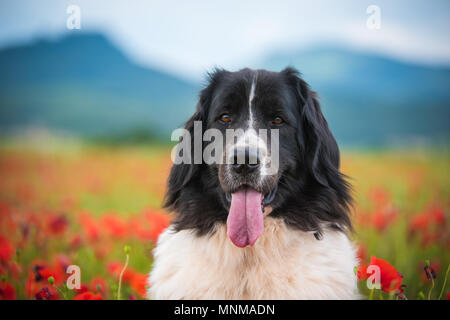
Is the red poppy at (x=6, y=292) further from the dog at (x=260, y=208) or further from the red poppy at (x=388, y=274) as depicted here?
the red poppy at (x=388, y=274)

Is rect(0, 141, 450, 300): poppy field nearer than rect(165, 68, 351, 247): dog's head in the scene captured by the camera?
No

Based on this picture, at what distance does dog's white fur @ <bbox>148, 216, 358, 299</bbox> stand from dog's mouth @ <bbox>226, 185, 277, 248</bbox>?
275mm

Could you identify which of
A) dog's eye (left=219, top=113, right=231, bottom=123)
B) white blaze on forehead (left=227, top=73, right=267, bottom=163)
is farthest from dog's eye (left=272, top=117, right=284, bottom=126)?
dog's eye (left=219, top=113, right=231, bottom=123)

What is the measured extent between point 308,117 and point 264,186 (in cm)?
83

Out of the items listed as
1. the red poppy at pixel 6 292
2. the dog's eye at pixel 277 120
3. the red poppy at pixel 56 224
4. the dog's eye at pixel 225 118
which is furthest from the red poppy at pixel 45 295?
the dog's eye at pixel 277 120

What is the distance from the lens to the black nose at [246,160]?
2.68 metres

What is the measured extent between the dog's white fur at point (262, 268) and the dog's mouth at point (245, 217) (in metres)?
0.27

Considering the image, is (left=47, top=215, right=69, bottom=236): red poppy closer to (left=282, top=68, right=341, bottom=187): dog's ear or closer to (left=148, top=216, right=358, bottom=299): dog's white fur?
(left=148, top=216, right=358, bottom=299): dog's white fur

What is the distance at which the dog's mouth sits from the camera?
272cm

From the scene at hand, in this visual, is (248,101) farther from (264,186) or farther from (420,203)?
(420,203)

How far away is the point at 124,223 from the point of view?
4965 mm

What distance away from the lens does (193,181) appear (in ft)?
11.0

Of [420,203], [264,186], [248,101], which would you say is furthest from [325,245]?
[420,203]

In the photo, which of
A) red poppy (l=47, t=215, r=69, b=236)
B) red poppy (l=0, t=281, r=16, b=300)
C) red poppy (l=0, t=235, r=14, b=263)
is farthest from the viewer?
red poppy (l=47, t=215, r=69, b=236)
